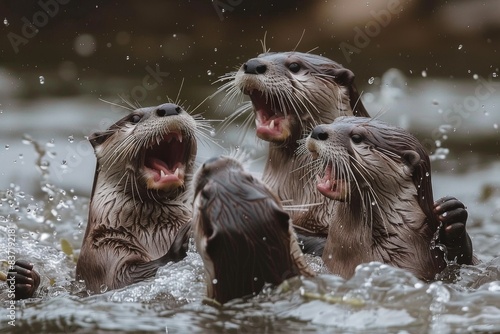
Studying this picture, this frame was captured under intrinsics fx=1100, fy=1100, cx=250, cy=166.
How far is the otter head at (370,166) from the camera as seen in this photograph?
13.7 ft

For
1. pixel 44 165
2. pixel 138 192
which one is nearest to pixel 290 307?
pixel 138 192

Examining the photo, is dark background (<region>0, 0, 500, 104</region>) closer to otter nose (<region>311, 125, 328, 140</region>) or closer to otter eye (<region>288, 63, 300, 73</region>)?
otter eye (<region>288, 63, 300, 73</region>)

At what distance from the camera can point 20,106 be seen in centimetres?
850

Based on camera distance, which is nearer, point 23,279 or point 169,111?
point 23,279

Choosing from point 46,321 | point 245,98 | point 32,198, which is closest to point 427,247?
point 46,321

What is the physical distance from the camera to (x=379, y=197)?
165 inches

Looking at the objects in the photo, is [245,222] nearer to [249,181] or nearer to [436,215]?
[249,181]

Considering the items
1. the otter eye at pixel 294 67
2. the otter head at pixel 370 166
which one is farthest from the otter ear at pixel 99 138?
the otter head at pixel 370 166

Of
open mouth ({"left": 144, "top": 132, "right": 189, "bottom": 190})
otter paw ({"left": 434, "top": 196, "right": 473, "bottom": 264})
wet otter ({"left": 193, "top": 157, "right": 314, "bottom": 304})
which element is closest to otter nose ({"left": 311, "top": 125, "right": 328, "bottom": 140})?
otter paw ({"left": 434, "top": 196, "right": 473, "bottom": 264})

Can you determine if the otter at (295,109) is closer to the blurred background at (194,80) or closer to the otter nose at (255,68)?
the otter nose at (255,68)

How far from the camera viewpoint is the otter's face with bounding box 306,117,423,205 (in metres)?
4.16

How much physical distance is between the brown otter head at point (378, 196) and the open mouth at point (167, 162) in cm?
60

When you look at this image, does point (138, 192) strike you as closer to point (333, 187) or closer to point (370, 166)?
point (333, 187)

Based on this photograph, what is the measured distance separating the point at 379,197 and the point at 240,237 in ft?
3.33
